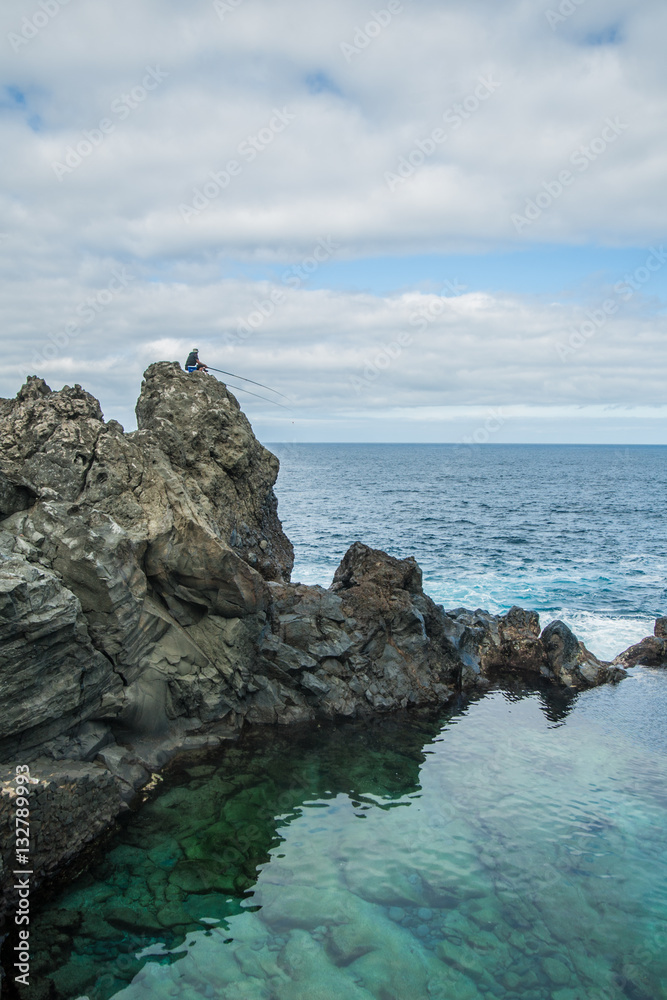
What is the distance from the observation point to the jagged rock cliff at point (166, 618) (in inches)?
501

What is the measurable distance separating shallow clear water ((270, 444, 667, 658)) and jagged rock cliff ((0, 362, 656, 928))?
372 inches

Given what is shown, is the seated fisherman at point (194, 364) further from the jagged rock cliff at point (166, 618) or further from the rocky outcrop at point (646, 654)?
the rocky outcrop at point (646, 654)

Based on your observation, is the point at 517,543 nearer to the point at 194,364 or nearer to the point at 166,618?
the point at 194,364

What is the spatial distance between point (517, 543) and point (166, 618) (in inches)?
1605

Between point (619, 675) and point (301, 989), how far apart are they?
17.0 meters

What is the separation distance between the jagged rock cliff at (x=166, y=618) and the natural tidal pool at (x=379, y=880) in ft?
4.66

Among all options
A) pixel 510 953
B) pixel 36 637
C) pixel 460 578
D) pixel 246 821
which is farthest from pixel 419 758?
pixel 460 578

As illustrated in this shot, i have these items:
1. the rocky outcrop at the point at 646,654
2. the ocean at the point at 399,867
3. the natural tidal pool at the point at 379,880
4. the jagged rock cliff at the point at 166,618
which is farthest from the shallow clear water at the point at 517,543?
the natural tidal pool at the point at 379,880

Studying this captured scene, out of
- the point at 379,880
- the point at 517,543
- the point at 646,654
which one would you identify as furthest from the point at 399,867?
the point at 517,543

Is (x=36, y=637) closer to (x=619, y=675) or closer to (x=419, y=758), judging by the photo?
(x=419, y=758)

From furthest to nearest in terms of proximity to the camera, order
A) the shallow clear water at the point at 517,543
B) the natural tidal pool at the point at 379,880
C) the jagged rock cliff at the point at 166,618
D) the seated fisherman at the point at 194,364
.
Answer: the shallow clear water at the point at 517,543 → the seated fisherman at the point at 194,364 → the jagged rock cliff at the point at 166,618 → the natural tidal pool at the point at 379,880

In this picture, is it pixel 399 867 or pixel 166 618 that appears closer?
pixel 399 867

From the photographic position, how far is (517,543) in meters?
52.8

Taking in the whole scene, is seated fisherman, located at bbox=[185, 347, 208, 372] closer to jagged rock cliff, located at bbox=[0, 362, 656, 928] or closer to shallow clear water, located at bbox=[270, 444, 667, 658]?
jagged rock cliff, located at bbox=[0, 362, 656, 928]
